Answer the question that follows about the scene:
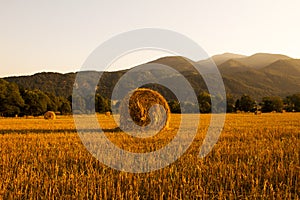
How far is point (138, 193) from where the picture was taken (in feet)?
15.6

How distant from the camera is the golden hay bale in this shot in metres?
14.6

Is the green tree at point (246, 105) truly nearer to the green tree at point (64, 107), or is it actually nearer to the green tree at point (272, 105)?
the green tree at point (272, 105)

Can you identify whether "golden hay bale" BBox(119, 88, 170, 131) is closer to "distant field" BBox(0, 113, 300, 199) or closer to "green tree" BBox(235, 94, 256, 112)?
"distant field" BBox(0, 113, 300, 199)

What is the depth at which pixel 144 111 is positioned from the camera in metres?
14.9

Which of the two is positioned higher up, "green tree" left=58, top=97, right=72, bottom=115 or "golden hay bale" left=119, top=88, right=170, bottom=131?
"golden hay bale" left=119, top=88, right=170, bottom=131

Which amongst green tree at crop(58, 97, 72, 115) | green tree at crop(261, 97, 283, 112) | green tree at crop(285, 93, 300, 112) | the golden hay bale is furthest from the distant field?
green tree at crop(58, 97, 72, 115)

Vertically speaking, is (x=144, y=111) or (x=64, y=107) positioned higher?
(x=144, y=111)

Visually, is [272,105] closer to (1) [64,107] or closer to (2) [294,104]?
(2) [294,104]

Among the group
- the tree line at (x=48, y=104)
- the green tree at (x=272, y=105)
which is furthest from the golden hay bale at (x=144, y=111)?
the green tree at (x=272, y=105)

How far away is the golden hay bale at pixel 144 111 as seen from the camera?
14.6 m

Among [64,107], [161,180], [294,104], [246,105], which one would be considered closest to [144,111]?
[161,180]

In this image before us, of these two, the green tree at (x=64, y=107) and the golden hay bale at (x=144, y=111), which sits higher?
the golden hay bale at (x=144, y=111)

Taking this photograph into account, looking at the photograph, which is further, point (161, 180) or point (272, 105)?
point (272, 105)

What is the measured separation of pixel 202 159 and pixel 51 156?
343 centimetres
